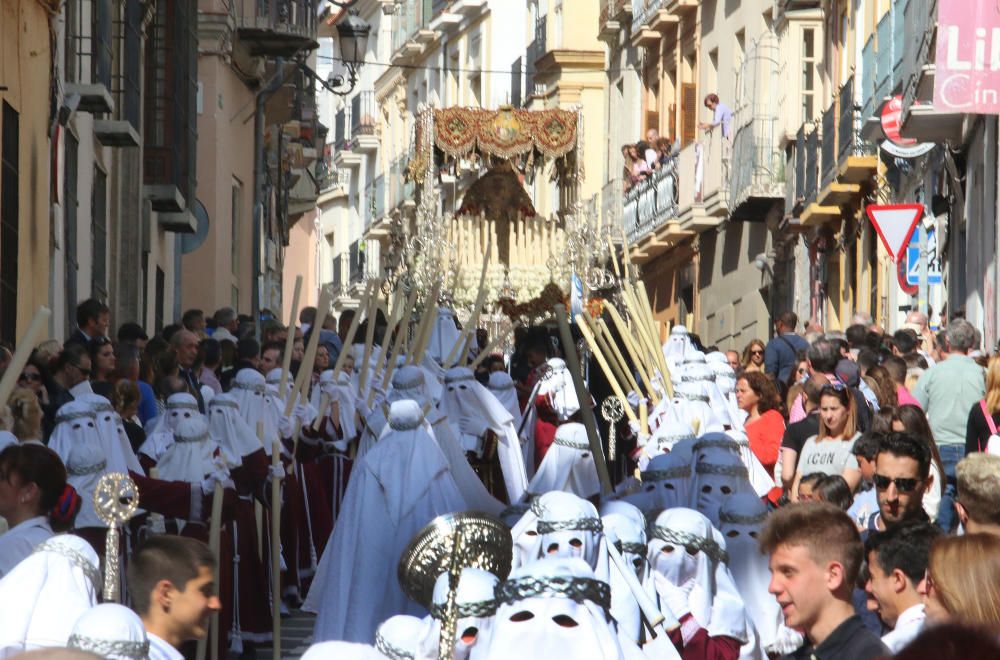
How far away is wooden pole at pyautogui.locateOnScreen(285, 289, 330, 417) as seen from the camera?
13000 millimetres

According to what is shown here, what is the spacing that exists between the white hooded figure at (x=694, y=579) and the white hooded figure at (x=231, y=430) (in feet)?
13.4

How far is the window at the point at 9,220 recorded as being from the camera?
1554cm

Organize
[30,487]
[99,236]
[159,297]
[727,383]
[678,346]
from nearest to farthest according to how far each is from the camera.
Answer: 1. [30,487]
2. [727,383]
3. [678,346]
4. [99,236]
5. [159,297]

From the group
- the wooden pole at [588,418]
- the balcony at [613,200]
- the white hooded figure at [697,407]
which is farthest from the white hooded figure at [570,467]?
the balcony at [613,200]

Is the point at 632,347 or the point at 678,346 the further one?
the point at 678,346

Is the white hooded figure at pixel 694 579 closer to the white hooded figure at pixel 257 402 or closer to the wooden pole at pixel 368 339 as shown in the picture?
the white hooded figure at pixel 257 402

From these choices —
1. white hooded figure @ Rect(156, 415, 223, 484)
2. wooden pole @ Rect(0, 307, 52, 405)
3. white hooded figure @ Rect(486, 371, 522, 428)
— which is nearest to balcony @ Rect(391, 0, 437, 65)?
white hooded figure @ Rect(486, 371, 522, 428)

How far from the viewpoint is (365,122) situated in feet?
202

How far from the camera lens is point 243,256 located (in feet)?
112

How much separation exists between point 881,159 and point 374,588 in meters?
15.4

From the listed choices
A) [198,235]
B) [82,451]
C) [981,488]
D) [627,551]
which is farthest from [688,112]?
[981,488]

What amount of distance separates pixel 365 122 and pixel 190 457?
166 ft

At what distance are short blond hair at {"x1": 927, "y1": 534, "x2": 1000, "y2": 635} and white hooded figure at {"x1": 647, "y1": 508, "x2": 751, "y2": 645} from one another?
2814mm

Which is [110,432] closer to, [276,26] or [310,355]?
[310,355]
